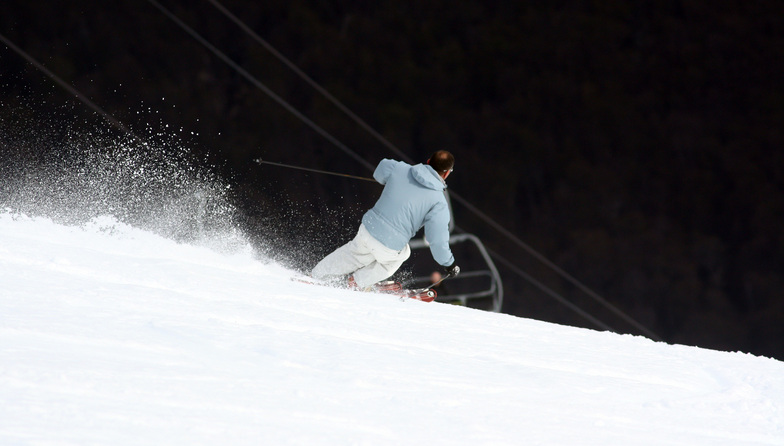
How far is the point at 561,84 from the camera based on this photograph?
14.7 meters

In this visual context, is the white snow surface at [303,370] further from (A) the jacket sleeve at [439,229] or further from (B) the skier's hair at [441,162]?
(B) the skier's hair at [441,162]

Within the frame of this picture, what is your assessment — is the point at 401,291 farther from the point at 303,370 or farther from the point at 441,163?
the point at 303,370

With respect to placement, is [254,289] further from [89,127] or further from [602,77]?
[602,77]

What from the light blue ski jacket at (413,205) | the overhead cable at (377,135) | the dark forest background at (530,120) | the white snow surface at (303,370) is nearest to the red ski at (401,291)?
the light blue ski jacket at (413,205)

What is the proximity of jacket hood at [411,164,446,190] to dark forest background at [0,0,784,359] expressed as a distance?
31.8 ft

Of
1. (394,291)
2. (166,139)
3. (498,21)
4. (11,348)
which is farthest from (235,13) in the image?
(11,348)

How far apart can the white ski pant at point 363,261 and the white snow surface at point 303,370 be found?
313 mm

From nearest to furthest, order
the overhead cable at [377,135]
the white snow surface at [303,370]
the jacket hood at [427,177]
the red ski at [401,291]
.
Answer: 1. the white snow surface at [303,370]
2. the jacket hood at [427,177]
3. the red ski at [401,291]
4. the overhead cable at [377,135]

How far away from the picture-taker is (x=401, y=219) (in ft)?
11.3

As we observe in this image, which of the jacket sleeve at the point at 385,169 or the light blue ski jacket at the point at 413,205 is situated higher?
the jacket sleeve at the point at 385,169

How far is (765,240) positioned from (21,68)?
39.4 ft

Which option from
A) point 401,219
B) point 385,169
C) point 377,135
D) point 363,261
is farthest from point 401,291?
point 377,135

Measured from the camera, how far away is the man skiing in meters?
3.35

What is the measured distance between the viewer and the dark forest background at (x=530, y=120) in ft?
43.2
